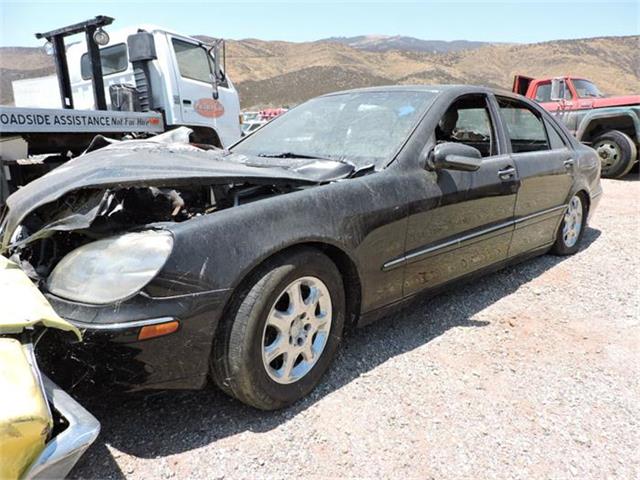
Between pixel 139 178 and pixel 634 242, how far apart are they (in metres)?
5.08

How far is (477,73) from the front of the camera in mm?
57500

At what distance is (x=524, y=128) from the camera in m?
4.18

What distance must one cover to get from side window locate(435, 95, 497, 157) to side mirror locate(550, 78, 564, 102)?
7541mm

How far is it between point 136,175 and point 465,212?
1879 millimetres

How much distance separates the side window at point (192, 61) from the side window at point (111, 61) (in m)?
0.71

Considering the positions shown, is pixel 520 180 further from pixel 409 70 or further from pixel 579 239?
pixel 409 70

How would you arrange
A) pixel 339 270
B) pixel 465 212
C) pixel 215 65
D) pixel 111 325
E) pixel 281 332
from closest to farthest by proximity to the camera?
pixel 111 325 → pixel 281 332 → pixel 339 270 → pixel 465 212 → pixel 215 65

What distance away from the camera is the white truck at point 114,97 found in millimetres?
4820

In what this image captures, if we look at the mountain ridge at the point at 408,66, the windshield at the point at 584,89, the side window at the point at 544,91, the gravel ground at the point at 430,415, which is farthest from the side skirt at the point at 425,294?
the mountain ridge at the point at 408,66

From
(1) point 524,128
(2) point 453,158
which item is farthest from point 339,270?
(1) point 524,128

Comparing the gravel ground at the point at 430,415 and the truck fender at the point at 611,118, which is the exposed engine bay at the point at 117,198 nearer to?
the gravel ground at the point at 430,415

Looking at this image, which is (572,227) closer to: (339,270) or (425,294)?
(425,294)

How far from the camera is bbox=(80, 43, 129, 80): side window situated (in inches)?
269

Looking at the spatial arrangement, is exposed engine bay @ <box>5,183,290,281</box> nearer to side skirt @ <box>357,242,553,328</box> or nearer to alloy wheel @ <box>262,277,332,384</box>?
alloy wheel @ <box>262,277,332,384</box>
